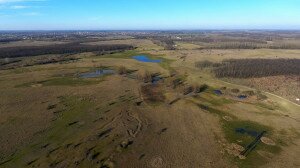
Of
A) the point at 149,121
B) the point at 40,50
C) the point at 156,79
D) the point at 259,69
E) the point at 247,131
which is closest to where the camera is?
the point at 247,131

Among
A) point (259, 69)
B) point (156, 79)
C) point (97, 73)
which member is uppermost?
point (259, 69)

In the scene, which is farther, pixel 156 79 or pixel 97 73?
pixel 97 73

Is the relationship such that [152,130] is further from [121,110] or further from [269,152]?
[269,152]

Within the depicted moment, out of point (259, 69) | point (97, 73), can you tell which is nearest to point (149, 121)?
point (97, 73)

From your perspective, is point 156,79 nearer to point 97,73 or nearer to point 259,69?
point 97,73

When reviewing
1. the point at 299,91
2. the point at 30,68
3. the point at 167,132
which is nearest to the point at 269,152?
the point at 167,132

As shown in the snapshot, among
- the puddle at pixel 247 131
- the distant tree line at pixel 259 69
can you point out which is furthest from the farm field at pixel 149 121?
the distant tree line at pixel 259 69

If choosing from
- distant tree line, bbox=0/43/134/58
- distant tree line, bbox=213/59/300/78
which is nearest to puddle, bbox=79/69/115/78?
distant tree line, bbox=213/59/300/78

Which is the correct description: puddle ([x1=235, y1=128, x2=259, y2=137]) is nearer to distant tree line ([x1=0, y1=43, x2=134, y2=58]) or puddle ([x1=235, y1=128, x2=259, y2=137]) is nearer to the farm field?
the farm field
